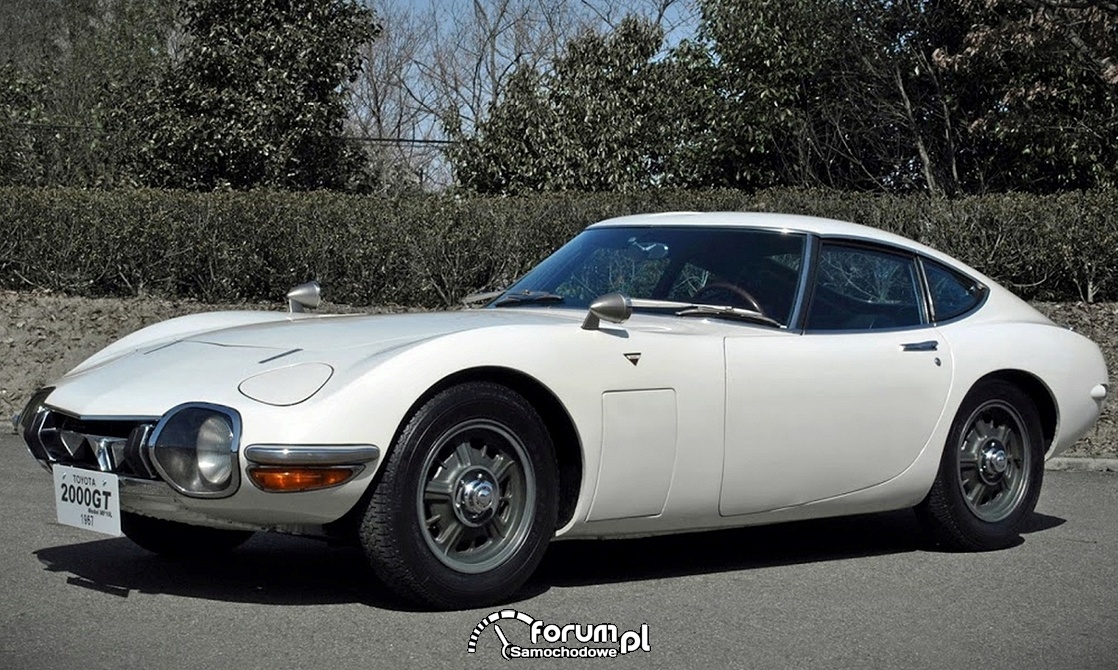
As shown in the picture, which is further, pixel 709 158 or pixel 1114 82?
pixel 709 158

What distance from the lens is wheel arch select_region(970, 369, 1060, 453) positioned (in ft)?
22.8

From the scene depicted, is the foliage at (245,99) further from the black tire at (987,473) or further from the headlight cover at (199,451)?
the headlight cover at (199,451)

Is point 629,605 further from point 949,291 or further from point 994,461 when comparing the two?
point 949,291

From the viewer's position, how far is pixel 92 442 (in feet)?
17.3

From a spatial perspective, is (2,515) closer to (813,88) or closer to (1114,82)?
(1114,82)

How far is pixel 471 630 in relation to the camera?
5.00 meters

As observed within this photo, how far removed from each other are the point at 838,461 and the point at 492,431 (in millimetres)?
1601

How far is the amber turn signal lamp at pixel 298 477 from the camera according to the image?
4879mm

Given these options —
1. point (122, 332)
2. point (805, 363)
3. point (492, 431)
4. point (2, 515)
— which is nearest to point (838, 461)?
point (805, 363)

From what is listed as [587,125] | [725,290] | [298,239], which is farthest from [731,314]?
[587,125]

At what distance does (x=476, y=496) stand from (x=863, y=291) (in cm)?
227

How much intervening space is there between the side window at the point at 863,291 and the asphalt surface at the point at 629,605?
1.00m

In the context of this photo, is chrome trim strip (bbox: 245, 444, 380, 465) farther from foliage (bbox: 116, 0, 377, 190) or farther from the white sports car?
foliage (bbox: 116, 0, 377, 190)

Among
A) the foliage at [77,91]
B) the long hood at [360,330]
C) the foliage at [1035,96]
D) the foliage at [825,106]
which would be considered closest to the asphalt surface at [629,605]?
the long hood at [360,330]
